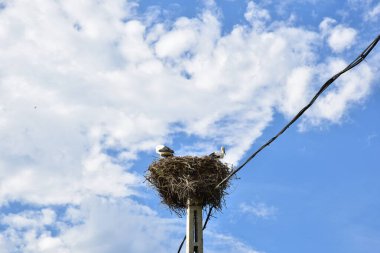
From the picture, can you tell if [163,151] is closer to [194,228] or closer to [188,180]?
[188,180]

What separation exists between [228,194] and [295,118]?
10.3 ft

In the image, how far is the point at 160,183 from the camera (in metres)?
8.24

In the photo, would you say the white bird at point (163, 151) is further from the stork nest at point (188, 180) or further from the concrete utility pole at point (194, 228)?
the concrete utility pole at point (194, 228)

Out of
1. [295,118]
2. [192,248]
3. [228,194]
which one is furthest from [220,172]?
[295,118]

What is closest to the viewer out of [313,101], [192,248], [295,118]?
[313,101]

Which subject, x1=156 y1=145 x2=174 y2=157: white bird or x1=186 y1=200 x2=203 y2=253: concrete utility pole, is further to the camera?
x1=156 y1=145 x2=174 y2=157: white bird

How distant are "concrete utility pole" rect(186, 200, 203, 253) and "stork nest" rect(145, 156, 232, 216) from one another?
82 mm

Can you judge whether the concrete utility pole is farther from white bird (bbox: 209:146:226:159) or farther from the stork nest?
white bird (bbox: 209:146:226:159)

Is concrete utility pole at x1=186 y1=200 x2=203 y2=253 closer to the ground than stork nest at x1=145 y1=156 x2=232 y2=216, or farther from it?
closer to the ground

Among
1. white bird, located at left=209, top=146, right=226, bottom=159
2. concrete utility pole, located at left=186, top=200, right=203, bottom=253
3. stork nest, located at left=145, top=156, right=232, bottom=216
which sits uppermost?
white bird, located at left=209, top=146, right=226, bottom=159

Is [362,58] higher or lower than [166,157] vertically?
lower

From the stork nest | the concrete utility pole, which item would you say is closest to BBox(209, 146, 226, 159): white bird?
the stork nest

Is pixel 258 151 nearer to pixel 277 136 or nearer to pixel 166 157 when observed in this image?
pixel 277 136

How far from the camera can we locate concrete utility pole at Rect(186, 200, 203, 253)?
7.90 m
